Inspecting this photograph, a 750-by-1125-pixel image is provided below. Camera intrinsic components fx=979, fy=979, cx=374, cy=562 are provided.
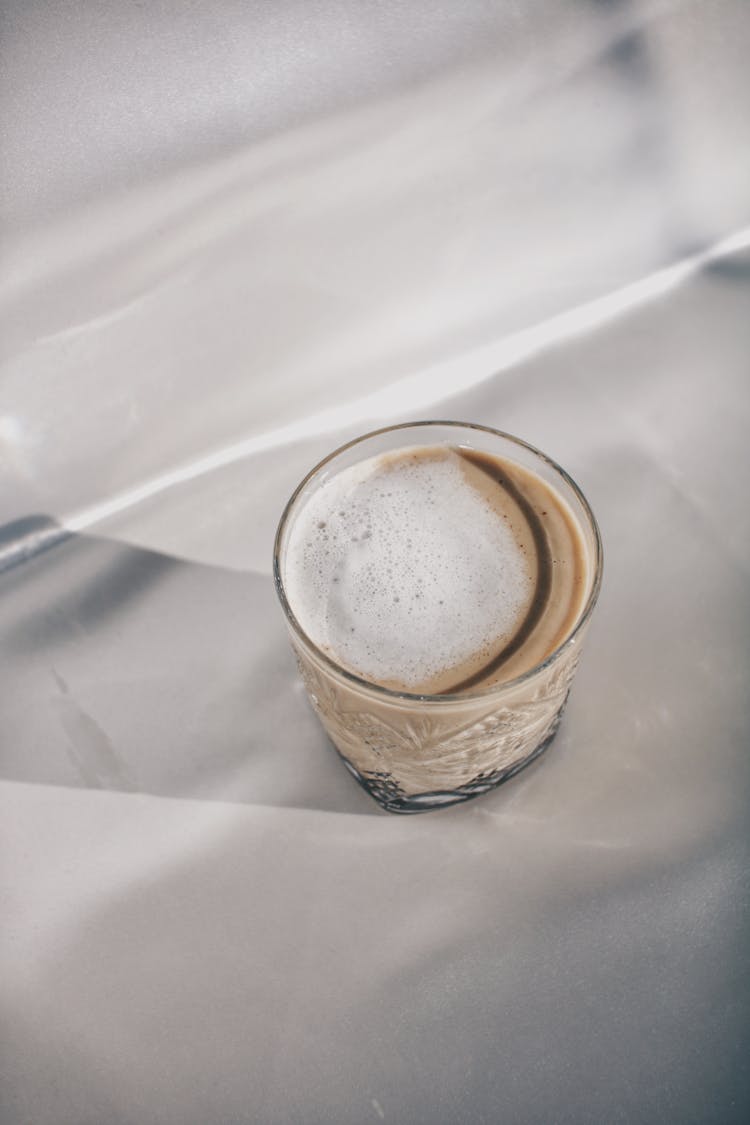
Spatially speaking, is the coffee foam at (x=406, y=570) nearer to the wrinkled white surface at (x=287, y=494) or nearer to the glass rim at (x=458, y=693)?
the glass rim at (x=458, y=693)

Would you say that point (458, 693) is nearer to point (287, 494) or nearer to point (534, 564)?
point (534, 564)

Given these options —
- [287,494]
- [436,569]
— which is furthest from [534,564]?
[287,494]

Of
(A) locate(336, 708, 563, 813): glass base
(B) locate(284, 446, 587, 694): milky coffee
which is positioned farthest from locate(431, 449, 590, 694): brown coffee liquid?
(A) locate(336, 708, 563, 813): glass base

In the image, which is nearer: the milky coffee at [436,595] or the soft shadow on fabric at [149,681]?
the milky coffee at [436,595]

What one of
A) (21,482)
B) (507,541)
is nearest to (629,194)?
(507,541)

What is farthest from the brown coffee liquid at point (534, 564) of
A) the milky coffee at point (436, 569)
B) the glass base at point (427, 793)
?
the glass base at point (427, 793)

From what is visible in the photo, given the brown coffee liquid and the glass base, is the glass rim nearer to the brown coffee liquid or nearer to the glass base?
the brown coffee liquid
